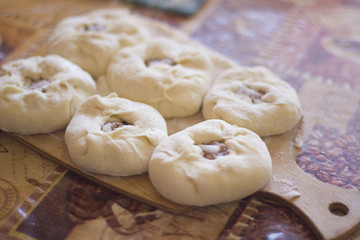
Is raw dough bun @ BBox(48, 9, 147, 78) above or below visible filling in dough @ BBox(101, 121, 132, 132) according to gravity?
above

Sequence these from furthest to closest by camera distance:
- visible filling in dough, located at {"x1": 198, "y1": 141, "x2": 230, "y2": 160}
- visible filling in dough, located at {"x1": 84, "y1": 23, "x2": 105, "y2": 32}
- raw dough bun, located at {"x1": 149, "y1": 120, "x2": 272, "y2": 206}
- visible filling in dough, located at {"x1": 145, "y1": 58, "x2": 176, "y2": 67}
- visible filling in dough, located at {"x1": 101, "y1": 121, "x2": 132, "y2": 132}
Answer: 1. visible filling in dough, located at {"x1": 84, "y1": 23, "x2": 105, "y2": 32}
2. visible filling in dough, located at {"x1": 145, "y1": 58, "x2": 176, "y2": 67}
3. visible filling in dough, located at {"x1": 101, "y1": 121, "x2": 132, "y2": 132}
4. visible filling in dough, located at {"x1": 198, "y1": 141, "x2": 230, "y2": 160}
5. raw dough bun, located at {"x1": 149, "y1": 120, "x2": 272, "y2": 206}

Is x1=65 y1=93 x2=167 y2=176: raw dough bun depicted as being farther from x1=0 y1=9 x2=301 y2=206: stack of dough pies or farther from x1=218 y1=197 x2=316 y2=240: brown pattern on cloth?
x1=218 y1=197 x2=316 y2=240: brown pattern on cloth

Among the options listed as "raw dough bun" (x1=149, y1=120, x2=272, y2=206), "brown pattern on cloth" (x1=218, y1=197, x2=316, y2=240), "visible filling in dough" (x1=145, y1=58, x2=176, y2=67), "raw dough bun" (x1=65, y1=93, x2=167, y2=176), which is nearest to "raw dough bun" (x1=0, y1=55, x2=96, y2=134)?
"raw dough bun" (x1=65, y1=93, x2=167, y2=176)

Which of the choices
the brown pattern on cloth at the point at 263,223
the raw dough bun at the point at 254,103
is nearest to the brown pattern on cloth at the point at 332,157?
the raw dough bun at the point at 254,103

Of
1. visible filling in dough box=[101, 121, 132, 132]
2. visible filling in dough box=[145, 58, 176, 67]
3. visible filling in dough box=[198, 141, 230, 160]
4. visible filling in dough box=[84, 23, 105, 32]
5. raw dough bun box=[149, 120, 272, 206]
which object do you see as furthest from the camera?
visible filling in dough box=[84, 23, 105, 32]

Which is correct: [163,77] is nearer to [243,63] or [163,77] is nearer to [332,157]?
[243,63]
